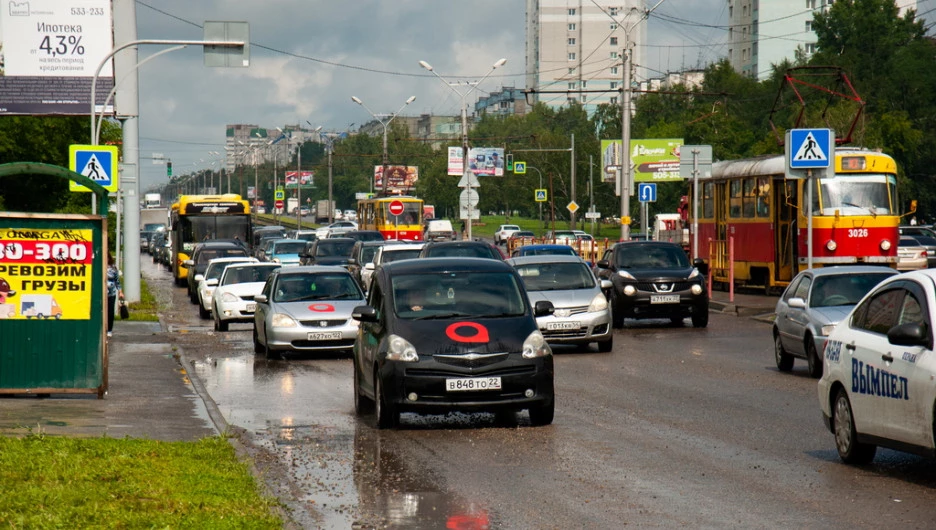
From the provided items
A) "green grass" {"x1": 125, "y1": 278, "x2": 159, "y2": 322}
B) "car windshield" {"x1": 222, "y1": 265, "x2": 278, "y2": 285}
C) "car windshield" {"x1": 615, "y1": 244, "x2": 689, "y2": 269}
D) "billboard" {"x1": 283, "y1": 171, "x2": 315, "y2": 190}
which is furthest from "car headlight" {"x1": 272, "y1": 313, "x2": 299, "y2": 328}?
"billboard" {"x1": 283, "y1": 171, "x2": 315, "y2": 190}

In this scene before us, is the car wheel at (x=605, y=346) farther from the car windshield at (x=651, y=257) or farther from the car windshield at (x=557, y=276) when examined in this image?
the car windshield at (x=651, y=257)

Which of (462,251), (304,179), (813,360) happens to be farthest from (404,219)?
(304,179)

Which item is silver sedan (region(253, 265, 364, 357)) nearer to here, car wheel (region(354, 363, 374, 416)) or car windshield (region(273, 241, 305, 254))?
car wheel (region(354, 363, 374, 416))

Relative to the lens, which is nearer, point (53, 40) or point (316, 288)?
point (316, 288)

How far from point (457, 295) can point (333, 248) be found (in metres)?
33.0

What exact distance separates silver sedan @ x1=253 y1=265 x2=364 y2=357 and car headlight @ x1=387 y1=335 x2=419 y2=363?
902cm

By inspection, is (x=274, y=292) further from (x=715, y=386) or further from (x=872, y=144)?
(x=872, y=144)

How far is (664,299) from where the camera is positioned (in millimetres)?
27453

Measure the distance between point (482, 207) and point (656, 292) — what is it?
330ft

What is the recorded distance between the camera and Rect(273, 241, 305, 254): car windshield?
5012 centimetres

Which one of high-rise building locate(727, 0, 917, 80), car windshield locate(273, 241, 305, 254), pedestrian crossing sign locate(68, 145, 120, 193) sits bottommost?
car windshield locate(273, 241, 305, 254)

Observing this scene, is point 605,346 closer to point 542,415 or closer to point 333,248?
point 542,415

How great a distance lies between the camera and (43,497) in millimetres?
8383

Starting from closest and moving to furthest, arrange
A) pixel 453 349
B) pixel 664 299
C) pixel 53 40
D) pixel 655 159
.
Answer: pixel 453 349, pixel 664 299, pixel 53 40, pixel 655 159
